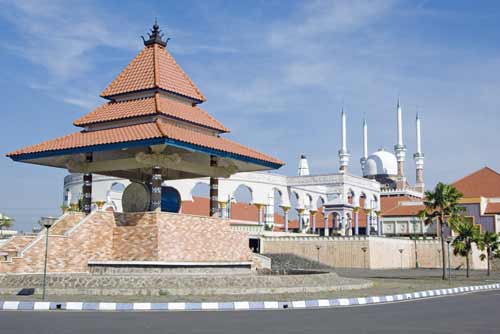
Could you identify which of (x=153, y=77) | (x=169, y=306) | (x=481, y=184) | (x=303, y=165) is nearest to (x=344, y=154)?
(x=303, y=165)

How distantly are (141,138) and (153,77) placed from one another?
476cm

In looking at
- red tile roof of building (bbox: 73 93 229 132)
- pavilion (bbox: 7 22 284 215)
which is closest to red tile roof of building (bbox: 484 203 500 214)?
pavilion (bbox: 7 22 284 215)

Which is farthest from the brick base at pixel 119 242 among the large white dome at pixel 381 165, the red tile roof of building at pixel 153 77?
the large white dome at pixel 381 165

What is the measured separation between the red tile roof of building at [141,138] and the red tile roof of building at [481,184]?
181ft

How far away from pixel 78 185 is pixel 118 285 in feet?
172

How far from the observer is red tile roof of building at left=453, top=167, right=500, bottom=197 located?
78.4 m

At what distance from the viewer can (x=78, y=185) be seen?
71.4 m

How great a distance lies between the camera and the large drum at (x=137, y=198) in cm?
2878

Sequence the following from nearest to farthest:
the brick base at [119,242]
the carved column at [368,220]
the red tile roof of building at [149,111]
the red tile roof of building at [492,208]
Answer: the brick base at [119,242] → the red tile roof of building at [149,111] → the red tile roof of building at [492,208] → the carved column at [368,220]

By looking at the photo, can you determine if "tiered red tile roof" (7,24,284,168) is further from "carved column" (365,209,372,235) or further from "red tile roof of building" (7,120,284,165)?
"carved column" (365,209,372,235)

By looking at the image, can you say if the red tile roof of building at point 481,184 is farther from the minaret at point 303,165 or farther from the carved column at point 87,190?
the carved column at point 87,190

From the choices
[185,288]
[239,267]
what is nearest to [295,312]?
[185,288]

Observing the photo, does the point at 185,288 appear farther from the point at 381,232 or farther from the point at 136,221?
the point at 381,232

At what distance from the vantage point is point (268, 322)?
1412 cm
